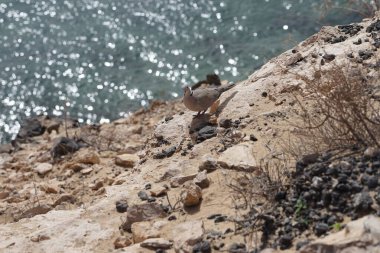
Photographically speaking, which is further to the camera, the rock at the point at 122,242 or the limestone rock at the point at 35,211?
the limestone rock at the point at 35,211

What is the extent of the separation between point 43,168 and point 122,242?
3660 millimetres

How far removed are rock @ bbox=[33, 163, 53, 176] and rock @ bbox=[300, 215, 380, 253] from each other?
192 inches

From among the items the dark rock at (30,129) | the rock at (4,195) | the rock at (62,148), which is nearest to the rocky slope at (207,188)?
the rock at (4,195)

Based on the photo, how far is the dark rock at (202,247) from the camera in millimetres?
3956

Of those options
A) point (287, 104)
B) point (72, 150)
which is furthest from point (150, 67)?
point (287, 104)

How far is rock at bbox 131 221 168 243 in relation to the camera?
438cm

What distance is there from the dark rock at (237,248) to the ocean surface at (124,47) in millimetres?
8299

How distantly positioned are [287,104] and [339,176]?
5.56 feet

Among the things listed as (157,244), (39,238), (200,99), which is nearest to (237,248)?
(157,244)

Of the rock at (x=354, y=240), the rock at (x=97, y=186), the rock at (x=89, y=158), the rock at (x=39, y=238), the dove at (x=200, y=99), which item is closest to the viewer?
the rock at (x=354, y=240)

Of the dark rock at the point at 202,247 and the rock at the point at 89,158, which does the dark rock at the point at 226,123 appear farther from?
the rock at the point at 89,158

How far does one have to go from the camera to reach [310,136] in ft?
14.5

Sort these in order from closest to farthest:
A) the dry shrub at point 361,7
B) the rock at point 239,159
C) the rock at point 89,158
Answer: the rock at point 239,159 < the dry shrub at point 361,7 < the rock at point 89,158

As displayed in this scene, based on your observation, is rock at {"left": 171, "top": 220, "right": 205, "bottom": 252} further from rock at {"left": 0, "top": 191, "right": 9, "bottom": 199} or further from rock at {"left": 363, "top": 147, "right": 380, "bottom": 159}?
rock at {"left": 0, "top": 191, "right": 9, "bottom": 199}
